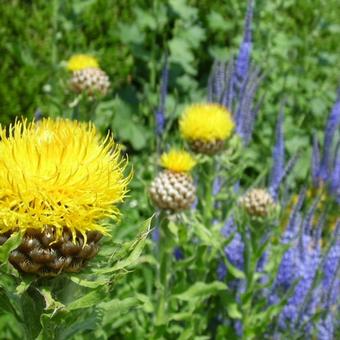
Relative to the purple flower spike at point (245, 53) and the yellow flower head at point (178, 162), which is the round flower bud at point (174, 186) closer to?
the yellow flower head at point (178, 162)

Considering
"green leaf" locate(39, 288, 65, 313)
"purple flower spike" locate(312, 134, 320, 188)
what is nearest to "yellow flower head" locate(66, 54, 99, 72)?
"purple flower spike" locate(312, 134, 320, 188)

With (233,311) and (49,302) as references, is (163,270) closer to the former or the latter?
(233,311)

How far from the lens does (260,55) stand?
431 centimetres

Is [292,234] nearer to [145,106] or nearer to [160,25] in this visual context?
[145,106]

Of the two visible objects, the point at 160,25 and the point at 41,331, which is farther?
the point at 160,25

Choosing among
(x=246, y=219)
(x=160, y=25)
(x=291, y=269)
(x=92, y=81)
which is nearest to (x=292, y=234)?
(x=291, y=269)

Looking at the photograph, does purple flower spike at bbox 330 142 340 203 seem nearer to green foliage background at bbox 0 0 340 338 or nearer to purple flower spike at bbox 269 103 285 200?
purple flower spike at bbox 269 103 285 200

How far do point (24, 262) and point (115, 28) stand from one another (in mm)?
3573

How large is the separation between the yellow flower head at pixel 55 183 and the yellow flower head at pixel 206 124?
1.27 meters

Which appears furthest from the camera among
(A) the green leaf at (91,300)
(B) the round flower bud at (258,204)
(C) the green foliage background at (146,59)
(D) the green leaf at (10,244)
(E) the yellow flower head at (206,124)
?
(C) the green foliage background at (146,59)

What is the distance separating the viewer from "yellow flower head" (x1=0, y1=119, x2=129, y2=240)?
4.75 feet

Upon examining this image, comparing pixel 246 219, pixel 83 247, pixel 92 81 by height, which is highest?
pixel 83 247

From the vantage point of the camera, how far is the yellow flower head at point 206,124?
2.79 metres

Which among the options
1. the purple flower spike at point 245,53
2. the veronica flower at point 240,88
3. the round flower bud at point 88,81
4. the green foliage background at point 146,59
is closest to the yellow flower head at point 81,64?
the round flower bud at point 88,81
